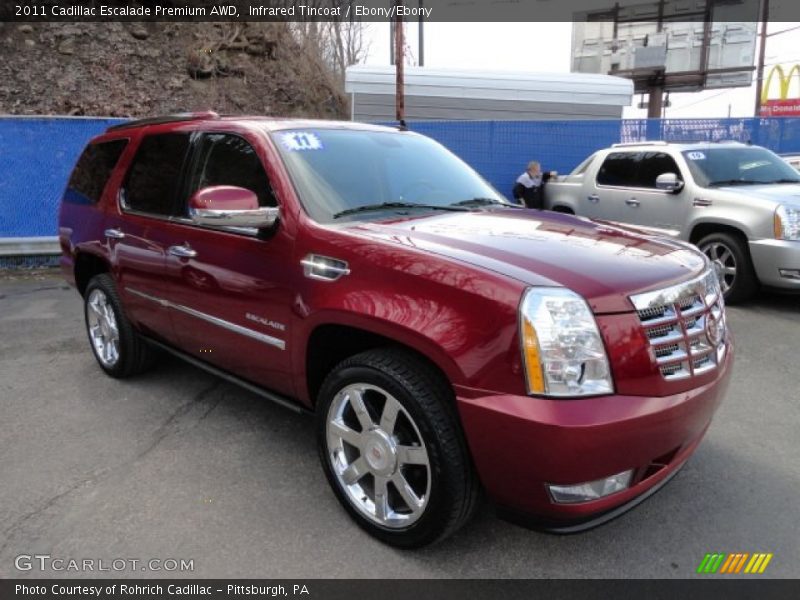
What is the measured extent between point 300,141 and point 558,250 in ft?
5.07

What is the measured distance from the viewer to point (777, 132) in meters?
13.1

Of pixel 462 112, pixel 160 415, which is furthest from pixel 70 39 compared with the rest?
pixel 160 415

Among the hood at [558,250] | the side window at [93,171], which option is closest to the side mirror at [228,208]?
the hood at [558,250]

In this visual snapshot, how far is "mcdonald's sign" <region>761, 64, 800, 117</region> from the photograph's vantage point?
32800 mm

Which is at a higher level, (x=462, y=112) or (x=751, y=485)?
(x=462, y=112)

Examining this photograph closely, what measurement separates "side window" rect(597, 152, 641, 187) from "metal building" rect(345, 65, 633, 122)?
6126 mm

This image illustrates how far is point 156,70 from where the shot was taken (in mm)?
15945

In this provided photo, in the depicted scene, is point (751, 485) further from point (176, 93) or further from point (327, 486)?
point (176, 93)

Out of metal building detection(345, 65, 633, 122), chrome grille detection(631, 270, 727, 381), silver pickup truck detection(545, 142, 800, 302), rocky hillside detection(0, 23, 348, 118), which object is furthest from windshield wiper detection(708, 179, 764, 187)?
rocky hillside detection(0, 23, 348, 118)

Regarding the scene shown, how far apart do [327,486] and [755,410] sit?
279 centimetres

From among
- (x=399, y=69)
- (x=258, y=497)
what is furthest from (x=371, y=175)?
(x=399, y=69)

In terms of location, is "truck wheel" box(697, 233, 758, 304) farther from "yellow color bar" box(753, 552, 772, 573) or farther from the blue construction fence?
the blue construction fence

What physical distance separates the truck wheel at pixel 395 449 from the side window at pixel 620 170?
6297 mm

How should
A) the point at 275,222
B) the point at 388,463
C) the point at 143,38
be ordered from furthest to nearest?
the point at 143,38 → the point at 275,222 → the point at 388,463
